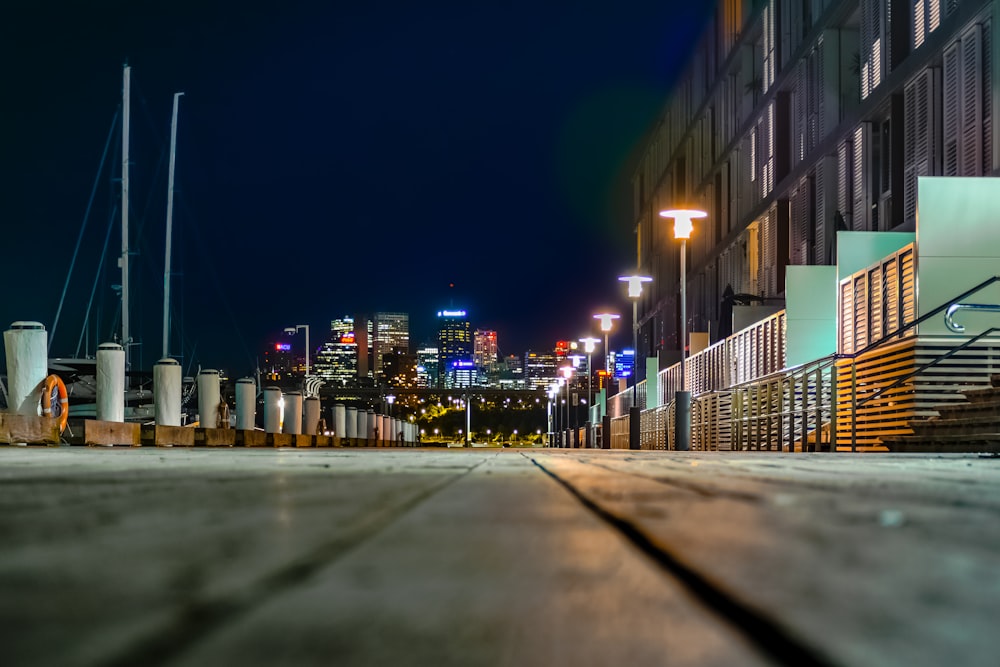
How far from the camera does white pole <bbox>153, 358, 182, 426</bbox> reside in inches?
741

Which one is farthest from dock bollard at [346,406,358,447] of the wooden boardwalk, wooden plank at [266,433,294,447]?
the wooden boardwalk

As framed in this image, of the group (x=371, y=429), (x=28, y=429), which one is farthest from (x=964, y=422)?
(x=371, y=429)

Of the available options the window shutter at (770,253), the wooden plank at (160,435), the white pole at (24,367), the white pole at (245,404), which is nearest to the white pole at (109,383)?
the wooden plank at (160,435)

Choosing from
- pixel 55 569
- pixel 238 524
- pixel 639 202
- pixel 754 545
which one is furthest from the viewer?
pixel 639 202

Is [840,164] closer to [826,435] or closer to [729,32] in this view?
[826,435]

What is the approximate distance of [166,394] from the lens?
1886 cm

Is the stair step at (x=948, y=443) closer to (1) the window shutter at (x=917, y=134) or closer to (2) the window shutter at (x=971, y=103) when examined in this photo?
(2) the window shutter at (x=971, y=103)

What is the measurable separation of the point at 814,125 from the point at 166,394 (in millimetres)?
20511

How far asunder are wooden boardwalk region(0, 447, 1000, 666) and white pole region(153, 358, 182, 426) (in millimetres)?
17381

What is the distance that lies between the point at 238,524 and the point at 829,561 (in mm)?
1046

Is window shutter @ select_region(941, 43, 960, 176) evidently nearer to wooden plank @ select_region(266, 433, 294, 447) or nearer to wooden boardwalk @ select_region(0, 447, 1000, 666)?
wooden plank @ select_region(266, 433, 294, 447)

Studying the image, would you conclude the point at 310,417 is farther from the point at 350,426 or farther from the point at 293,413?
the point at 350,426

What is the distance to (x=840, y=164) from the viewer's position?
28.0 m


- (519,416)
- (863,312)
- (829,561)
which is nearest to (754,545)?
(829,561)
